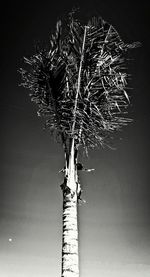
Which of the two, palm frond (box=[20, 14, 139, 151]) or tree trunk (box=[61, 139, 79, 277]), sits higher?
palm frond (box=[20, 14, 139, 151])

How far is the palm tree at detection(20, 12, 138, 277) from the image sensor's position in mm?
7625

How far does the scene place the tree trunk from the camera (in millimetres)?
6516

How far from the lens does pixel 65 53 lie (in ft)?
25.4

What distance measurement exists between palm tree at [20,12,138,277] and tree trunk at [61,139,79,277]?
1.68ft

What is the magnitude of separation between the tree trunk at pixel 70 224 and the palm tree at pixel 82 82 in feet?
1.68

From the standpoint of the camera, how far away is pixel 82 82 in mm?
7711

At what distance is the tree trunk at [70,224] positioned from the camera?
6516mm

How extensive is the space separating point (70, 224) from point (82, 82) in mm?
2836

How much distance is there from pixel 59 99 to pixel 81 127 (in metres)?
0.74

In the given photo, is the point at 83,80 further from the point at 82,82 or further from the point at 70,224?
the point at 70,224

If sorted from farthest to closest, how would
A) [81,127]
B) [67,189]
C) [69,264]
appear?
[81,127]
[67,189]
[69,264]

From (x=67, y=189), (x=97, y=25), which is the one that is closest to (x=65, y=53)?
(x=97, y=25)

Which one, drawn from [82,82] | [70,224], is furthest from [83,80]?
[70,224]

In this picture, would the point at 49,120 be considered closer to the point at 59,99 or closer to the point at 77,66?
the point at 59,99
